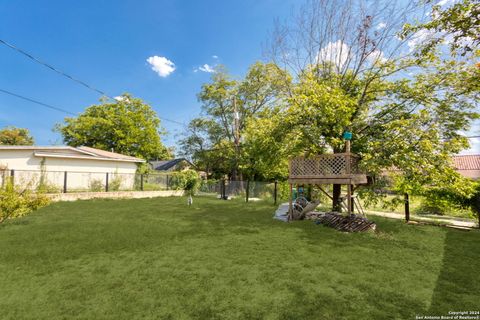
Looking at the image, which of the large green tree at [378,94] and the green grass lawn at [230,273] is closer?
the green grass lawn at [230,273]

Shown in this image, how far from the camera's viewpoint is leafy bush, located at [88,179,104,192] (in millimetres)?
14938

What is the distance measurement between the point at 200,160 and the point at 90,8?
18518 mm

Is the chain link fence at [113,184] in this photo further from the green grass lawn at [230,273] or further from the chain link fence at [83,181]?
the green grass lawn at [230,273]

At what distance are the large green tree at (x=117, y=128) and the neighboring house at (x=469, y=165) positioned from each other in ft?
103

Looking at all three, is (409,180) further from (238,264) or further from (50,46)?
(50,46)

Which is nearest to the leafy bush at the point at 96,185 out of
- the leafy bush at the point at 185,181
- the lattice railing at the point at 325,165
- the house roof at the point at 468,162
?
the leafy bush at the point at 185,181

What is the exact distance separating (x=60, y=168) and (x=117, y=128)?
1551 centimetres

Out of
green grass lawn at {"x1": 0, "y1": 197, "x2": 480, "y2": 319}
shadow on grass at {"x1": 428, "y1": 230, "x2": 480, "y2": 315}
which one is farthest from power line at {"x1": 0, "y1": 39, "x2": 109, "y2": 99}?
shadow on grass at {"x1": 428, "y1": 230, "x2": 480, "y2": 315}

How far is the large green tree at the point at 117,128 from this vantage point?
94.3ft

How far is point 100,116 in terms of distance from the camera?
30.2 metres

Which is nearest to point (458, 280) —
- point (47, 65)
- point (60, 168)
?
point (47, 65)

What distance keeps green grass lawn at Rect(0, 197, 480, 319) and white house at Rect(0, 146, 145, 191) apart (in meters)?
7.54

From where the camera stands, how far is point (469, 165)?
63.5 ft

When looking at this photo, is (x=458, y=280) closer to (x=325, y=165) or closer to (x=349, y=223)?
(x=349, y=223)
